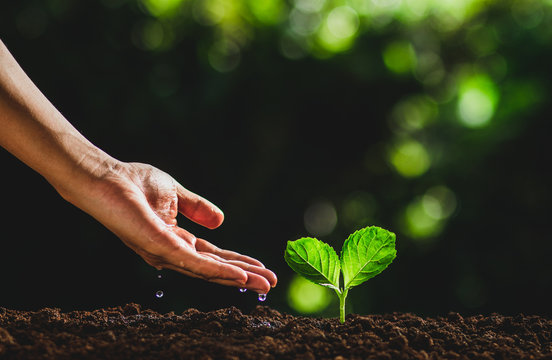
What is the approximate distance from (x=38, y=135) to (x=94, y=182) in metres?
0.27

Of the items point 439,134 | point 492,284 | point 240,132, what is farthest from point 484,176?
point 240,132

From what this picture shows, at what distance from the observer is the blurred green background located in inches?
119

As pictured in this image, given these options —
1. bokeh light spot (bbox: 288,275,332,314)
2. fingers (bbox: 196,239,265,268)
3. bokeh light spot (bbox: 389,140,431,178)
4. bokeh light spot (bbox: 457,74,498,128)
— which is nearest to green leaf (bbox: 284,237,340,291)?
fingers (bbox: 196,239,265,268)

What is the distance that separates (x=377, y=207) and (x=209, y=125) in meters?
1.16

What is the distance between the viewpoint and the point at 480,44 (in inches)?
126

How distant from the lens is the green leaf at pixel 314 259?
179 centimetres

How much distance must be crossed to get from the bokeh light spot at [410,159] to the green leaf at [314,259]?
1.33 m

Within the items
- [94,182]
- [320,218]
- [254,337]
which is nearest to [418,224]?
[320,218]

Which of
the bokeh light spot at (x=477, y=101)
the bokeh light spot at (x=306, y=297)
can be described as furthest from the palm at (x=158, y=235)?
the bokeh light spot at (x=477, y=101)

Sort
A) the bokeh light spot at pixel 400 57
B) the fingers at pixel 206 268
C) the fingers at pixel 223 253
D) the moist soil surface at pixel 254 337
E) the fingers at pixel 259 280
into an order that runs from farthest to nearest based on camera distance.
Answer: the bokeh light spot at pixel 400 57 < the fingers at pixel 223 253 < the fingers at pixel 259 280 < the fingers at pixel 206 268 < the moist soil surface at pixel 254 337

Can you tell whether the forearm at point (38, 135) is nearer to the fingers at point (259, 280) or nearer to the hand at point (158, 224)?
the hand at point (158, 224)

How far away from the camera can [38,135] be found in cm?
188

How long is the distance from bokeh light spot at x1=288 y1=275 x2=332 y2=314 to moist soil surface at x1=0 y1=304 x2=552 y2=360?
1.04 meters

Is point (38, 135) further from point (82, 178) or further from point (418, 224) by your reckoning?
point (418, 224)
